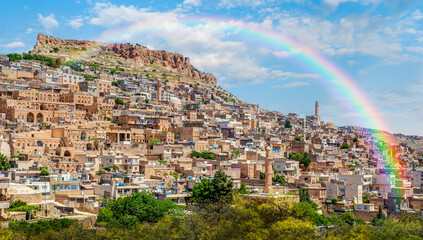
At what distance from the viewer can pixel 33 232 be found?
21516 millimetres

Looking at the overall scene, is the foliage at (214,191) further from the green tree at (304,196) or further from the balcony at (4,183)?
the balcony at (4,183)

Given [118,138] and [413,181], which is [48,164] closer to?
[118,138]

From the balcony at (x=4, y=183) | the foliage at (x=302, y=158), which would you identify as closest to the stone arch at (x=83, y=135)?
the balcony at (x=4, y=183)

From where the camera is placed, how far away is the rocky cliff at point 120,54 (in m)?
94.8

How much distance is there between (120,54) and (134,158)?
70668 mm

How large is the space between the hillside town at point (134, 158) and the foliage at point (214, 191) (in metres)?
0.84

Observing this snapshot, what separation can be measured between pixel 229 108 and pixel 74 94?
31.8 m

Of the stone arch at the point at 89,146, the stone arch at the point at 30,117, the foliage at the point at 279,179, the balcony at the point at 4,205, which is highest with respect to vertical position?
the stone arch at the point at 30,117

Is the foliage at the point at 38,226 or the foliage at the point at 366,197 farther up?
the foliage at the point at 366,197

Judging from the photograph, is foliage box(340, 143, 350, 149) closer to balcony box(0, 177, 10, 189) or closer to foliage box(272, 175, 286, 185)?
foliage box(272, 175, 286, 185)

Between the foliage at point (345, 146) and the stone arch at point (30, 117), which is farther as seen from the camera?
the foliage at point (345, 146)

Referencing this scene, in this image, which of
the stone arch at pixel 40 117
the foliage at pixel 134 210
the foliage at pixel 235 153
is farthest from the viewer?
the foliage at pixel 235 153

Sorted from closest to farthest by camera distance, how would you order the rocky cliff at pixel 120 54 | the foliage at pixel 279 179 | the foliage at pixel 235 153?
the foliage at pixel 279 179 → the foliage at pixel 235 153 → the rocky cliff at pixel 120 54

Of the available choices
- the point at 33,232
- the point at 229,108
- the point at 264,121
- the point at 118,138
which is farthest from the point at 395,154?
the point at 33,232
